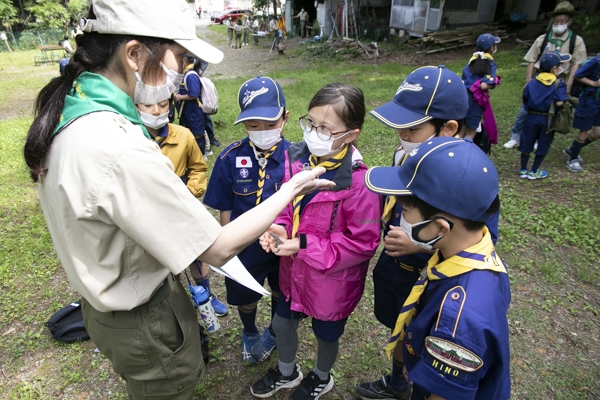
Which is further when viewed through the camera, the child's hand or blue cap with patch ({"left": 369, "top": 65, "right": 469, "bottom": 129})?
blue cap with patch ({"left": 369, "top": 65, "right": 469, "bottom": 129})

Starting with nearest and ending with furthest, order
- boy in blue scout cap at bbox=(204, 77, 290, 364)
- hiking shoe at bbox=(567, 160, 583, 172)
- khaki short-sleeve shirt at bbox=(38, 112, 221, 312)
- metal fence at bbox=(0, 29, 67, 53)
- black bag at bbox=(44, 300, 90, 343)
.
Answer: khaki short-sleeve shirt at bbox=(38, 112, 221, 312) < boy in blue scout cap at bbox=(204, 77, 290, 364) < black bag at bbox=(44, 300, 90, 343) < hiking shoe at bbox=(567, 160, 583, 172) < metal fence at bbox=(0, 29, 67, 53)

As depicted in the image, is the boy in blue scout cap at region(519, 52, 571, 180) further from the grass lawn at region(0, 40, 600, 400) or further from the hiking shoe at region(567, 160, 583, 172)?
the hiking shoe at region(567, 160, 583, 172)

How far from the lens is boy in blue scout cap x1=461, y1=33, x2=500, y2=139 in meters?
5.45

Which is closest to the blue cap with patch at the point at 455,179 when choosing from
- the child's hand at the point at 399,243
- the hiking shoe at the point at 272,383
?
the child's hand at the point at 399,243

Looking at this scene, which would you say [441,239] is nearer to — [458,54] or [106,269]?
[106,269]

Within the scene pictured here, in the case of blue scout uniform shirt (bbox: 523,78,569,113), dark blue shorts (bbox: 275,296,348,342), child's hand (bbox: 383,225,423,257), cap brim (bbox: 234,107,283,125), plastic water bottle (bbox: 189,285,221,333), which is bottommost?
plastic water bottle (bbox: 189,285,221,333)

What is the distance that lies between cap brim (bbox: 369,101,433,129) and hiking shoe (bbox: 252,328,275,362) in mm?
1874

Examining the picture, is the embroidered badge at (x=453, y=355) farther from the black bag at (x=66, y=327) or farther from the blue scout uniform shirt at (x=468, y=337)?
the black bag at (x=66, y=327)

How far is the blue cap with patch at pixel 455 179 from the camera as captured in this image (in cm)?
138

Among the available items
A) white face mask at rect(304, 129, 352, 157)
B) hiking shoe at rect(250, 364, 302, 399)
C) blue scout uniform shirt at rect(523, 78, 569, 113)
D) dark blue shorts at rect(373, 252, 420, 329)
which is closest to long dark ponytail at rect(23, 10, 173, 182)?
white face mask at rect(304, 129, 352, 157)

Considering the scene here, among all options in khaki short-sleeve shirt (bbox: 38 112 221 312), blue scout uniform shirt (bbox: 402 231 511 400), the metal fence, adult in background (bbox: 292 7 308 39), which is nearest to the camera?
khaki short-sleeve shirt (bbox: 38 112 221 312)

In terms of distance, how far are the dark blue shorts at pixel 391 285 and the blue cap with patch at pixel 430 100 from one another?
823 mm

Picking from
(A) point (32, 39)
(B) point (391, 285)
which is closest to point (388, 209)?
(B) point (391, 285)

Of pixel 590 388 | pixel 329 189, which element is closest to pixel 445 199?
pixel 329 189
